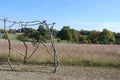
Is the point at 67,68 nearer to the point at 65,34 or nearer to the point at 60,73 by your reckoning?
the point at 60,73

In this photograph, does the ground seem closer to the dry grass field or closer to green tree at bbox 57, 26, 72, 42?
the dry grass field

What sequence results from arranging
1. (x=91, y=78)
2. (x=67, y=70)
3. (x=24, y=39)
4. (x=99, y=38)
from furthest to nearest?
(x=99, y=38) → (x=24, y=39) → (x=67, y=70) → (x=91, y=78)

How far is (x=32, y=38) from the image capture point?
16.4 metres

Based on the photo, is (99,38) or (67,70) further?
(99,38)

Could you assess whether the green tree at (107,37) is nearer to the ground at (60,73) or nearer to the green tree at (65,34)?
the green tree at (65,34)

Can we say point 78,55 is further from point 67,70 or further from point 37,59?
point 67,70

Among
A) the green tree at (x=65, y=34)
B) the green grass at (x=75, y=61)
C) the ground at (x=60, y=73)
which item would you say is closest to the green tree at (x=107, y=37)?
the green tree at (x=65, y=34)

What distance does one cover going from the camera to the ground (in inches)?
496

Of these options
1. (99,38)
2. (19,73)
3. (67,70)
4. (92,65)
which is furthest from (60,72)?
(99,38)

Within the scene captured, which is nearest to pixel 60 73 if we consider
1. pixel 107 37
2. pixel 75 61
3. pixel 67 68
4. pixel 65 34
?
pixel 67 68

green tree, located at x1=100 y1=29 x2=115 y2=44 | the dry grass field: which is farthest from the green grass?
green tree, located at x1=100 y1=29 x2=115 y2=44

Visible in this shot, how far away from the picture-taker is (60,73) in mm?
13602

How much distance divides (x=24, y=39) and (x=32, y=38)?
49 cm

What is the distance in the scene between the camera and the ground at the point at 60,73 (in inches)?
496
